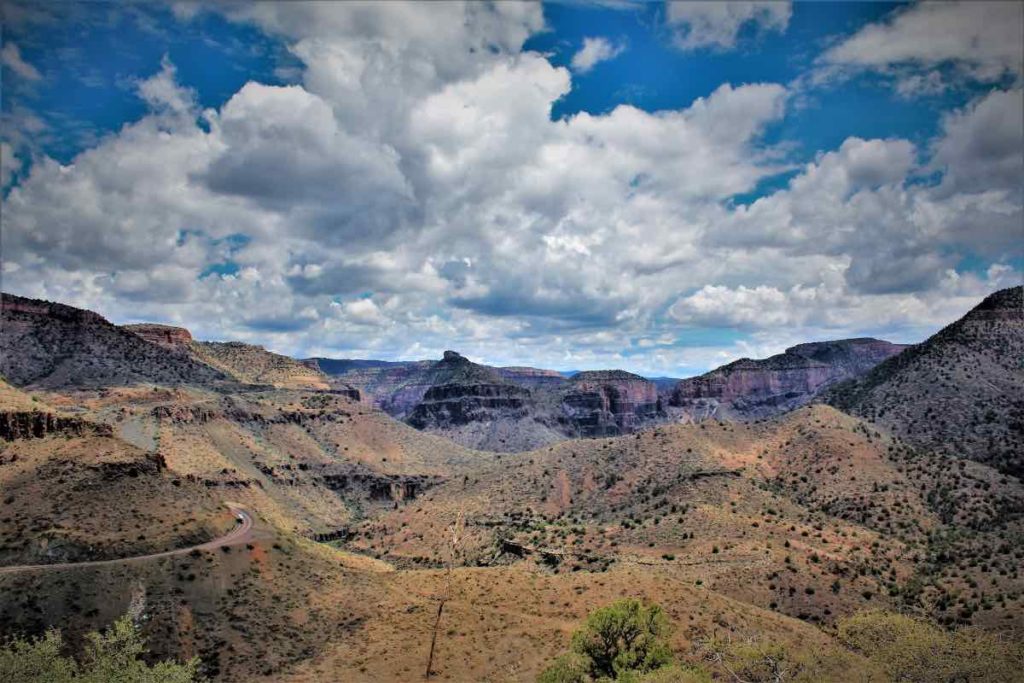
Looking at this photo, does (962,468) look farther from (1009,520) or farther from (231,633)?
(231,633)

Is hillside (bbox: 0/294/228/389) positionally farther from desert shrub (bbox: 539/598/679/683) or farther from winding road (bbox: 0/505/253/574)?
desert shrub (bbox: 539/598/679/683)

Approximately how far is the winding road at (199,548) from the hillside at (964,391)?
106 metres

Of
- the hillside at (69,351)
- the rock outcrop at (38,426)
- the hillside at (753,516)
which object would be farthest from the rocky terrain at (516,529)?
the hillside at (69,351)

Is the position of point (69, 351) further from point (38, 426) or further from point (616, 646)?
point (616, 646)

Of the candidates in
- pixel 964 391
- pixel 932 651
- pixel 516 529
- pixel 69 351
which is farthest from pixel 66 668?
pixel 69 351

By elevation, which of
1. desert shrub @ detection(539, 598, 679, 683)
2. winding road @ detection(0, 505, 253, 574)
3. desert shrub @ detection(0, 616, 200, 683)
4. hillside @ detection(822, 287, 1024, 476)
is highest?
hillside @ detection(822, 287, 1024, 476)

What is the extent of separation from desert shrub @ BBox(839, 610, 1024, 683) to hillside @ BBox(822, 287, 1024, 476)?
215 feet

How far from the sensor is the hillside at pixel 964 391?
112750 millimetres

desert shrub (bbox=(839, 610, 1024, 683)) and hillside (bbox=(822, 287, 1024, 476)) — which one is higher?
hillside (bbox=(822, 287, 1024, 476))

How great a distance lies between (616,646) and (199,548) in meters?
42.1

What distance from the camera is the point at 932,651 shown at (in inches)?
1714

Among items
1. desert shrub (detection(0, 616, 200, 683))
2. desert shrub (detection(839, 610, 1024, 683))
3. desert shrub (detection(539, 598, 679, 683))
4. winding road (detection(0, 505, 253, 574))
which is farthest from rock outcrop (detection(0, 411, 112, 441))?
desert shrub (detection(839, 610, 1024, 683))

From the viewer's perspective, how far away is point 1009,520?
3258 inches

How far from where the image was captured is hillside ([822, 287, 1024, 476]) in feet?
370
